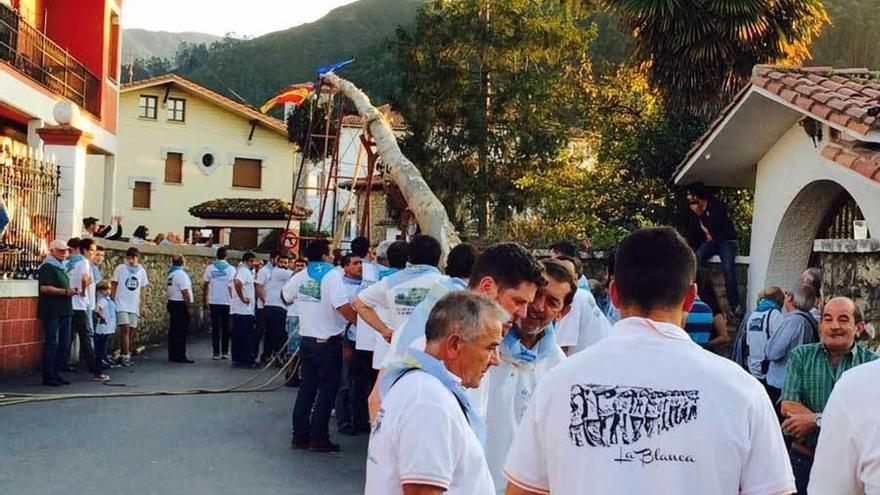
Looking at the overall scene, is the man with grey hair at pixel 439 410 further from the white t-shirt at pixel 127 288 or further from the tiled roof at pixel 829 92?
the white t-shirt at pixel 127 288

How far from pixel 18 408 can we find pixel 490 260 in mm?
8991

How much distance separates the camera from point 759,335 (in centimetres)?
802

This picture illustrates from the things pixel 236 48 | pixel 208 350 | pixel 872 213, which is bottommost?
pixel 208 350

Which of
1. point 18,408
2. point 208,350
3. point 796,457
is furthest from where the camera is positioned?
point 208,350

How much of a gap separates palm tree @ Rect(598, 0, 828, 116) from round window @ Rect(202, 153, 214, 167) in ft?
118

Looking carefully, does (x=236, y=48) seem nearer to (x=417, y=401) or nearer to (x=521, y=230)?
(x=521, y=230)

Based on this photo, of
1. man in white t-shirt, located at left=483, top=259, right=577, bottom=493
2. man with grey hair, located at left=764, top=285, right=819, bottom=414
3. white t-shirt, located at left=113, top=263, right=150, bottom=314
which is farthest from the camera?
white t-shirt, located at left=113, top=263, right=150, bottom=314

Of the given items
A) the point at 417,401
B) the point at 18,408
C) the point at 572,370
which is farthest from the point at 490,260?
the point at 18,408

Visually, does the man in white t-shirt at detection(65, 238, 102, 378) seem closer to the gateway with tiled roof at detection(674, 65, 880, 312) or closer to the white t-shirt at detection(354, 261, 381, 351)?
the white t-shirt at detection(354, 261, 381, 351)

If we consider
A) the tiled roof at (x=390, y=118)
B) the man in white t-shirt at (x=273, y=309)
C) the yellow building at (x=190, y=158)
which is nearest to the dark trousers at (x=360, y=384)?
the man in white t-shirt at (x=273, y=309)

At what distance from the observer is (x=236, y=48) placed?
424 feet

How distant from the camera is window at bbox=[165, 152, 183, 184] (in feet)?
169

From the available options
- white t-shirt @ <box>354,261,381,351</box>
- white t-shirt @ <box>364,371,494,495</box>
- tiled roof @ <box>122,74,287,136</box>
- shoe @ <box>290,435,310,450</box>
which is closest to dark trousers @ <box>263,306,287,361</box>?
white t-shirt @ <box>354,261,381,351</box>

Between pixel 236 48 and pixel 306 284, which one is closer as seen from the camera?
pixel 306 284
